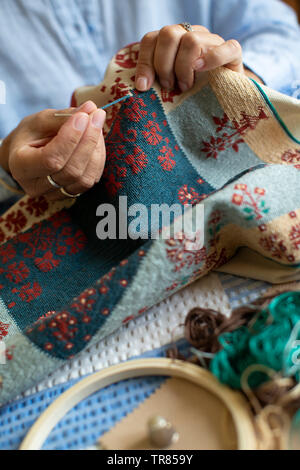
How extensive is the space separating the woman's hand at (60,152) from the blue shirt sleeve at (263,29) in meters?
0.53

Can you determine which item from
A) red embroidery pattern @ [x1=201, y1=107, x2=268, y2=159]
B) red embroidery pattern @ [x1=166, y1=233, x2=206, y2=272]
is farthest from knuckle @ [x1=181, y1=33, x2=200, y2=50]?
→ red embroidery pattern @ [x1=166, y1=233, x2=206, y2=272]

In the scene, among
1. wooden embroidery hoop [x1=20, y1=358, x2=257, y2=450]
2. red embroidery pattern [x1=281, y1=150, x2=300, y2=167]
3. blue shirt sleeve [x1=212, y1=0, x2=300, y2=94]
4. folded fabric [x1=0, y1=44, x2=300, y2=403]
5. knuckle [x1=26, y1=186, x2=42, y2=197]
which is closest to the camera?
wooden embroidery hoop [x1=20, y1=358, x2=257, y2=450]

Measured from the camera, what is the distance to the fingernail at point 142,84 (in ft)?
2.30

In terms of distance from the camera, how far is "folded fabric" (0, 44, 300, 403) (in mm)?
558

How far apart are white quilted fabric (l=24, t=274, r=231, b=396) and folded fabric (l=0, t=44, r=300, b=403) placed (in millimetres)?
21

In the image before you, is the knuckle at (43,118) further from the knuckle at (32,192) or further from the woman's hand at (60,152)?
the knuckle at (32,192)

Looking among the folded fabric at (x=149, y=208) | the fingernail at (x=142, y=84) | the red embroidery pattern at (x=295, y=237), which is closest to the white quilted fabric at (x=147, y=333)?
the folded fabric at (x=149, y=208)

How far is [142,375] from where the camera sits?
1.71ft

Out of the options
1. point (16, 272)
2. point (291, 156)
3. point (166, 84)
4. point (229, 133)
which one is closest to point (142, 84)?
point (166, 84)

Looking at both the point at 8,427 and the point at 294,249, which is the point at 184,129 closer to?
the point at 294,249

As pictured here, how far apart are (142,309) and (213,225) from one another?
155 millimetres

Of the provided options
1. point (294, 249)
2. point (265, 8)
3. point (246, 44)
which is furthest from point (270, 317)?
point (265, 8)

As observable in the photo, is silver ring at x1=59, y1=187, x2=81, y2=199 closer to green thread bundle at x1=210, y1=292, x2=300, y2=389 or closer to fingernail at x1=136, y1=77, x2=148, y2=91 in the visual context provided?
fingernail at x1=136, y1=77, x2=148, y2=91
